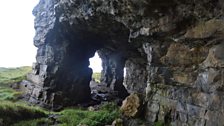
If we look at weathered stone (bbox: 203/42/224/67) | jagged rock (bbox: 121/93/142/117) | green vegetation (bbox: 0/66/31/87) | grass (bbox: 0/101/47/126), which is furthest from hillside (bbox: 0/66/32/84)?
weathered stone (bbox: 203/42/224/67)

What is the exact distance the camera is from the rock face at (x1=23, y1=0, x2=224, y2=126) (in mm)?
12203

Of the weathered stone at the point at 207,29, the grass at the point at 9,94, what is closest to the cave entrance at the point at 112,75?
the grass at the point at 9,94

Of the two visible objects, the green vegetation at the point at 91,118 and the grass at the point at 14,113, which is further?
the grass at the point at 14,113

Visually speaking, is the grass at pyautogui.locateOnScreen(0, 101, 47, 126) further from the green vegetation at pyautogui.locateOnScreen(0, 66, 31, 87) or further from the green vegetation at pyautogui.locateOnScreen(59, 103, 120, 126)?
the green vegetation at pyautogui.locateOnScreen(0, 66, 31, 87)

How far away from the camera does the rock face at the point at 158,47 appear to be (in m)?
12.2

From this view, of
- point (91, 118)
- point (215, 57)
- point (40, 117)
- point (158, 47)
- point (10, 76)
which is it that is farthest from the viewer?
point (10, 76)

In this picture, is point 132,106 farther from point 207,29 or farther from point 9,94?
point 9,94

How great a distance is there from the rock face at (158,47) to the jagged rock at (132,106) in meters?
0.44

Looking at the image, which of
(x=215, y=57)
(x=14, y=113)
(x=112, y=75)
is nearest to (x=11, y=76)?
(x=112, y=75)

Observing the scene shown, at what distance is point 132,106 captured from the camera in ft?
57.1

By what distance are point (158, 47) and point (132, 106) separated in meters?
3.81

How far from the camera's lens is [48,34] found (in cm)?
2770

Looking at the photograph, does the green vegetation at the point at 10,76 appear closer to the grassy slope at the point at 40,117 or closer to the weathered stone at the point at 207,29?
the grassy slope at the point at 40,117

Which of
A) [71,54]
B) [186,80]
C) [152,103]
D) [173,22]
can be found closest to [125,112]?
[152,103]
